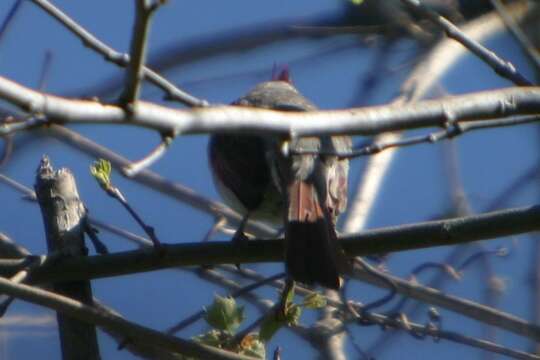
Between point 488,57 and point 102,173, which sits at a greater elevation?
point 488,57

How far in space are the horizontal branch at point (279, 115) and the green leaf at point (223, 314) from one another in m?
0.84

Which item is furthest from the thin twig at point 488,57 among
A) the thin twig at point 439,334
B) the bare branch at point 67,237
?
the bare branch at point 67,237

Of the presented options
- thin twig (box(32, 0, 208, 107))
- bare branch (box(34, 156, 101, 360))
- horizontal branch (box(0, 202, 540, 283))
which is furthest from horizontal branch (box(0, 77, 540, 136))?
bare branch (box(34, 156, 101, 360))

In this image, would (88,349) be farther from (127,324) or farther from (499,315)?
(499,315)

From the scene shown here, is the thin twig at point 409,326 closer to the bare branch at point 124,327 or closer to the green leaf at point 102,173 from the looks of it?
the bare branch at point 124,327

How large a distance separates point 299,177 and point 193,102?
1.52 meters

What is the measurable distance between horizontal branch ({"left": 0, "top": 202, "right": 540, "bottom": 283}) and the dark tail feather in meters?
0.10

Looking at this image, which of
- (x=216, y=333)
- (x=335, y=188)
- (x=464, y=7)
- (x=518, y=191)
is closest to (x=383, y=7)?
(x=464, y=7)

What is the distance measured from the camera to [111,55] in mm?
2162

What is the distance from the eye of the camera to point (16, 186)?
367 cm

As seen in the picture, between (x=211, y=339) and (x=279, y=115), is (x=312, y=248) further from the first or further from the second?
(x=279, y=115)

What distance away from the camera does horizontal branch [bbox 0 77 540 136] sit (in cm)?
169

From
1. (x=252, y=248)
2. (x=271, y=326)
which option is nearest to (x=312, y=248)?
(x=252, y=248)

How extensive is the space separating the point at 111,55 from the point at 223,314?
84 centimetres
